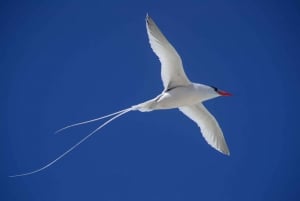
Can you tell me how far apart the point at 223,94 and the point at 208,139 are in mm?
1286

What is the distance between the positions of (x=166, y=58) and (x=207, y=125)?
80.4 inches

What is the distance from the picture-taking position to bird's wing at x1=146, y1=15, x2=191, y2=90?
9750 mm

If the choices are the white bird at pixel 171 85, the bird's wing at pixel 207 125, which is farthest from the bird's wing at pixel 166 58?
the bird's wing at pixel 207 125

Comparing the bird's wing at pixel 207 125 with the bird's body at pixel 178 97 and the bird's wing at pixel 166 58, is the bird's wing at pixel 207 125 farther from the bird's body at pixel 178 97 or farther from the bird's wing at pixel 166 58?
the bird's wing at pixel 166 58

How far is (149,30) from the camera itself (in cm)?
973

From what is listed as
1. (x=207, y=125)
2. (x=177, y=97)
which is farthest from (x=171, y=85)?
(x=207, y=125)

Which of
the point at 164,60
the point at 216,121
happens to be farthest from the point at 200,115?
the point at 164,60

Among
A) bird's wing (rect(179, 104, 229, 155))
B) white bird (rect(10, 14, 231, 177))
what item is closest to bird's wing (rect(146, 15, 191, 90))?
white bird (rect(10, 14, 231, 177))

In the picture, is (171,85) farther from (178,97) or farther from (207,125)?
(207,125)

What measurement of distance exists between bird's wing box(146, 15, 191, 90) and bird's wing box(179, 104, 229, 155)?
115 centimetres

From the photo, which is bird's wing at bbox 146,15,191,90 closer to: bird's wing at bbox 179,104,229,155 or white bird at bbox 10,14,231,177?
white bird at bbox 10,14,231,177

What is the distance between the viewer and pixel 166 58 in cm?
1003

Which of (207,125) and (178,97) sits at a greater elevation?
(178,97)

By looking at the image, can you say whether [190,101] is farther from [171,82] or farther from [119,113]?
[119,113]
